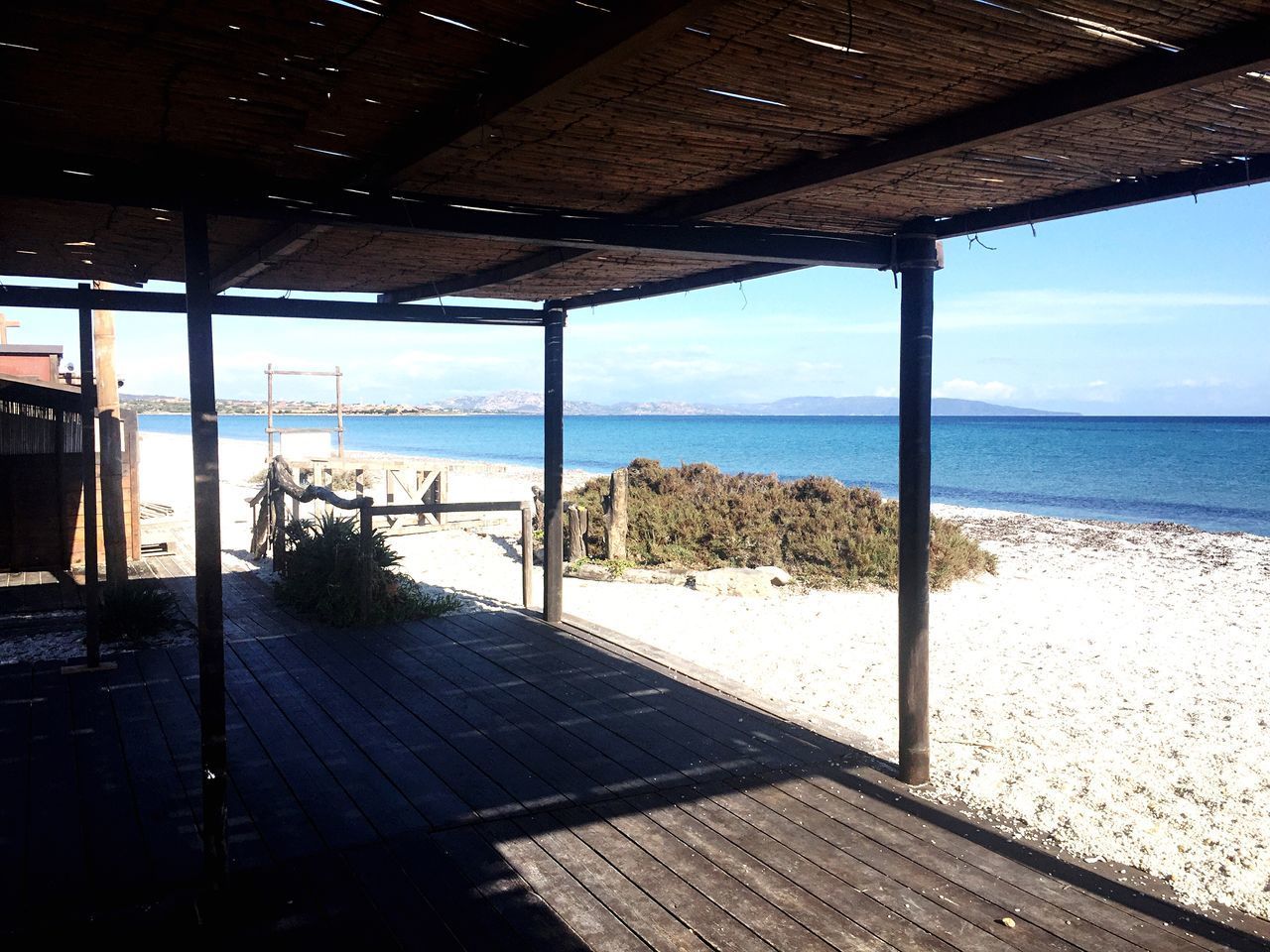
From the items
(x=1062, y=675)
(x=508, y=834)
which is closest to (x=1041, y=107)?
(x=508, y=834)

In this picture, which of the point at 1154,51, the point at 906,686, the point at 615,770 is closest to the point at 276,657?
the point at 615,770

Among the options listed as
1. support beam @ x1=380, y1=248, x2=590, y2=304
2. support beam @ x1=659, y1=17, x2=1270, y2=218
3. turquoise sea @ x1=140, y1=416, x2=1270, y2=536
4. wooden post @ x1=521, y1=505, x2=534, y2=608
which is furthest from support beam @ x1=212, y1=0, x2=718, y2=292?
turquoise sea @ x1=140, y1=416, x2=1270, y2=536

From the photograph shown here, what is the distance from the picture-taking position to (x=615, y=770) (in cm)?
415

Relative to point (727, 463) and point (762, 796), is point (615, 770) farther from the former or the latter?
point (727, 463)

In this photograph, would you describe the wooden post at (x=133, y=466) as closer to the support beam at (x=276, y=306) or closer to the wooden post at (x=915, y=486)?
the support beam at (x=276, y=306)

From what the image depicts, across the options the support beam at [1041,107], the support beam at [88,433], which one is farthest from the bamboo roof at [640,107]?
the support beam at [88,433]

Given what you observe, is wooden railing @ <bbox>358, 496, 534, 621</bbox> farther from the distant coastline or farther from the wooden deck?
the distant coastline

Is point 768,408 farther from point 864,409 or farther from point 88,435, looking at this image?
point 88,435

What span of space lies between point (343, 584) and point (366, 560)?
1.58 feet

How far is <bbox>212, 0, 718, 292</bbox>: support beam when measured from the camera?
178 centimetres

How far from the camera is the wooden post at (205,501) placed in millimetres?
3148

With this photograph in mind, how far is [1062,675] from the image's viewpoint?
22.4ft

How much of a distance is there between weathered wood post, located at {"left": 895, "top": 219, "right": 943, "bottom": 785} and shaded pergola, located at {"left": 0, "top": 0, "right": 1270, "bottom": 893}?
0.01 meters

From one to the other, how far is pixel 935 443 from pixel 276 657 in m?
67.5
